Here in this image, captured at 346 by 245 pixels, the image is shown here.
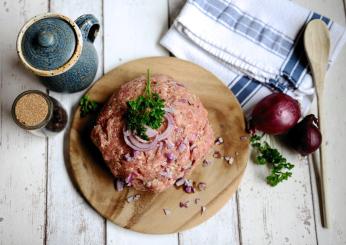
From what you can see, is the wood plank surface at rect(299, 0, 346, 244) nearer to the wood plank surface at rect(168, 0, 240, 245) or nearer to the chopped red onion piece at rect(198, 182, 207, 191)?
the wood plank surface at rect(168, 0, 240, 245)

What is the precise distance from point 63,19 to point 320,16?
1228 mm

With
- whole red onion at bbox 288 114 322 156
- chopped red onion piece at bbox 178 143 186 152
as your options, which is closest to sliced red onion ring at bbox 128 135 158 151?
chopped red onion piece at bbox 178 143 186 152

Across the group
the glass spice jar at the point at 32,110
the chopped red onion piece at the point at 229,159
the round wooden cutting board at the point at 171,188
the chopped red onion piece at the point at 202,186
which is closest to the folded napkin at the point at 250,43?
the round wooden cutting board at the point at 171,188

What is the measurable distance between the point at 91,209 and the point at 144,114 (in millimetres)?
593

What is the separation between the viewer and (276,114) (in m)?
1.92

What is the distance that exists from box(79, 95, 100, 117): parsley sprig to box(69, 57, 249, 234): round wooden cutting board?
0.09ft

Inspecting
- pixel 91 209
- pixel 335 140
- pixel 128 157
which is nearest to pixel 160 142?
pixel 128 157

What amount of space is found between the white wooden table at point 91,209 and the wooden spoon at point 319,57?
7cm

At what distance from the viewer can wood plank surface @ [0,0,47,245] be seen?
200cm

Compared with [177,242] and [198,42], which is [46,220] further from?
[198,42]

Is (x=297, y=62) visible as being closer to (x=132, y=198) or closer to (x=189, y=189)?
(x=189, y=189)

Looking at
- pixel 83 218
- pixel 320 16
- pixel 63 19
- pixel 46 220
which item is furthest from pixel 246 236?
pixel 63 19

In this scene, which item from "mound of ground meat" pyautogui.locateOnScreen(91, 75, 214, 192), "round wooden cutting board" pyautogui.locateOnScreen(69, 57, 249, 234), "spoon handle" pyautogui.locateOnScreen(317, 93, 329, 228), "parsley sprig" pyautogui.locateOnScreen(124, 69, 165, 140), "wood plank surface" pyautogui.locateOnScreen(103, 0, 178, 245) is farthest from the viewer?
"wood plank surface" pyautogui.locateOnScreen(103, 0, 178, 245)

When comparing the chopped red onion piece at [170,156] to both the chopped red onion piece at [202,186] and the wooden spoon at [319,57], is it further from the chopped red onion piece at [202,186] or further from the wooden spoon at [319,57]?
the wooden spoon at [319,57]
